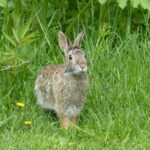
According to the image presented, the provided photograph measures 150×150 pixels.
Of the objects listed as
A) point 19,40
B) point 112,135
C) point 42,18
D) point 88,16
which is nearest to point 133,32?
point 88,16

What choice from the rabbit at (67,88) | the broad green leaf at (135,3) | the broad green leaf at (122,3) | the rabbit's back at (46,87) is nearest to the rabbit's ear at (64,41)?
the rabbit at (67,88)

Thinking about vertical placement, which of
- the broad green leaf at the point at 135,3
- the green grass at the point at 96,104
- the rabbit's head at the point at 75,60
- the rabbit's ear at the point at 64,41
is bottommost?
the green grass at the point at 96,104

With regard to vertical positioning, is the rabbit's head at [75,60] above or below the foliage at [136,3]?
below

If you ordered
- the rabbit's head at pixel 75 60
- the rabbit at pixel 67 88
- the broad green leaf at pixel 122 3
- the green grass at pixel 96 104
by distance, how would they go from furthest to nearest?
the broad green leaf at pixel 122 3 < the rabbit at pixel 67 88 < the rabbit's head at pixel 75 60 < the green grass at pixel 96 104

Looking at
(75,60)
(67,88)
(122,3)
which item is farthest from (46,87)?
(122,3)

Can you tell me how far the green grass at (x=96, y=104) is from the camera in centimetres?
526

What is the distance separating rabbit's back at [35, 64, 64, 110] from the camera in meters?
6.00

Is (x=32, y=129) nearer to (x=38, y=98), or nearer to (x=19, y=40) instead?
(x=38, y=98)

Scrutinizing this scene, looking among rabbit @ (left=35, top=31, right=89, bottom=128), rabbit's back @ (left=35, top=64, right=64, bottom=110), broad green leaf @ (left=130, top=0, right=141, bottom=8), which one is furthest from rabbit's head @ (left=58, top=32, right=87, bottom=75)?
broad green leaf @ (left=130, top=0, right=141, bottom=8)

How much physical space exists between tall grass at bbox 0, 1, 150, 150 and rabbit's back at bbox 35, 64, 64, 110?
92 mm

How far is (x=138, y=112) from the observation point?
18.9 ft

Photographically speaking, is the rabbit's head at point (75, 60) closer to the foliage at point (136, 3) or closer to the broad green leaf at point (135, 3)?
the foliage at point (136, 3)

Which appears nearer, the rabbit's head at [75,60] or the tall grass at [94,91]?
the tall grass at [94,91]

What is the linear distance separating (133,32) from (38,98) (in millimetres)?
2016
